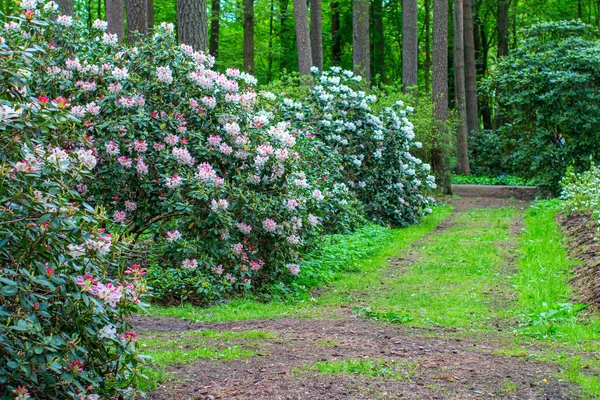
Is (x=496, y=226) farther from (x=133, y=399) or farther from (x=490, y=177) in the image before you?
(x=490, y=177)

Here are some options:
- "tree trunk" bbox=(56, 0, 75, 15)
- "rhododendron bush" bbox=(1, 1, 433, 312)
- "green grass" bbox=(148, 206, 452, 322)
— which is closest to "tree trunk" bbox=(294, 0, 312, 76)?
"green grass" bbox=(148, 206, 452, 322)

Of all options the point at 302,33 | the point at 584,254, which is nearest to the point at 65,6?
the point at 302,33

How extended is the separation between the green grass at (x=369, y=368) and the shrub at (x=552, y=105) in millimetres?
13549

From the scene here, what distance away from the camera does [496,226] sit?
13695 mm

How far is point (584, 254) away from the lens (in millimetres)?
9148

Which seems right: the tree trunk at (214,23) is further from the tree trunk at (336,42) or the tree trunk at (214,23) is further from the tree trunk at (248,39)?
the tree trunk at (336,42)

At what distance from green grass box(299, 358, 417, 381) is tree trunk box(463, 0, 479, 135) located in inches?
933

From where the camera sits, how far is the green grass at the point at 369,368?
4.67 m

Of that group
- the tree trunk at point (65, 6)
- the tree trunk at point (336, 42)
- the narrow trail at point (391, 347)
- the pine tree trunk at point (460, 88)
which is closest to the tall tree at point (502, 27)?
the pine tree trunk at point (460, 88)

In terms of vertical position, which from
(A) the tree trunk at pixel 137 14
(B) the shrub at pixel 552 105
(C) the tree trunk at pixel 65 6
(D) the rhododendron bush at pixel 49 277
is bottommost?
(D) the rhododendron bush at pixel 49 277

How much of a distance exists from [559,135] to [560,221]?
614 centimetres

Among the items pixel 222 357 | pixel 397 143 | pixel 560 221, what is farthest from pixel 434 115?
pixel 222 357

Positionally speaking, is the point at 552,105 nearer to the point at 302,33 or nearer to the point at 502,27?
the point at 302,33

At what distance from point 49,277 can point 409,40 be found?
1926cm
